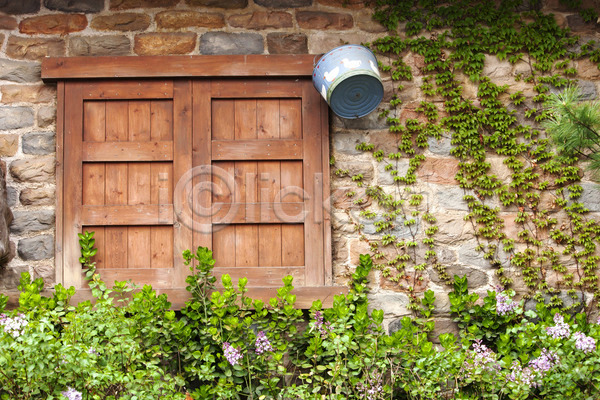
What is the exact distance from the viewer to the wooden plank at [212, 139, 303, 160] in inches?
142

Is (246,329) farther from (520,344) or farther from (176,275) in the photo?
(520,344)

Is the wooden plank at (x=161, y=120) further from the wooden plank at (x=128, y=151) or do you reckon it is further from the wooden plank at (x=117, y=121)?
the wooden plank at (x=117, y=121)

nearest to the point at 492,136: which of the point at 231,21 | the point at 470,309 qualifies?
the point at 470,309

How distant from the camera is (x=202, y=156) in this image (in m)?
3.58

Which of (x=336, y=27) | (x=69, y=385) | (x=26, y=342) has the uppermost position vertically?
(x=336, y=27)

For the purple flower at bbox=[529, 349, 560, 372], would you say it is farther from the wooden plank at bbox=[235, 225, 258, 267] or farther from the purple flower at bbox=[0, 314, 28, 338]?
the purple flower at bbox=[0, 314, 28, 338]

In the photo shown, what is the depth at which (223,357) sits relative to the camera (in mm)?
3203

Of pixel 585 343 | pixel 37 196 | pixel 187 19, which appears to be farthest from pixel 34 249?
pixel 585 343

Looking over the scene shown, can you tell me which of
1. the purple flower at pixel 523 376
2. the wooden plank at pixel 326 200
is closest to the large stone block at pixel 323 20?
the wooden plank at pixel 326 200

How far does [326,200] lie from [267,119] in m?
0.68

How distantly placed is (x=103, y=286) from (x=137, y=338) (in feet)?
1.25

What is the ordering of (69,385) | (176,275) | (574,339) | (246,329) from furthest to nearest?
1. (176,275)
2. (246,329)
3. (574,339)
4. (69,385)

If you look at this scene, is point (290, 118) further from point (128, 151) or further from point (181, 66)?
point (128, 151)

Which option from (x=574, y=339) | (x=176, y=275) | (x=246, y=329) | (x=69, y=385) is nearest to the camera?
(x=69, y=385)
